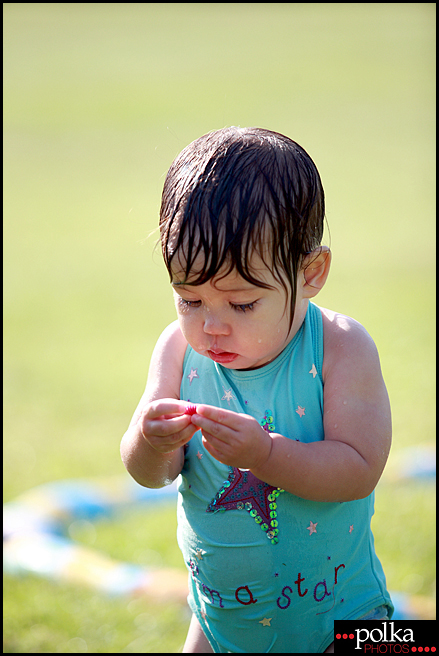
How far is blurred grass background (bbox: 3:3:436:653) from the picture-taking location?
4129 millimetres

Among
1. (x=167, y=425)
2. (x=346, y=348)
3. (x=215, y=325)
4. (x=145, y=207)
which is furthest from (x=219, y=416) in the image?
(x=145, y=207)

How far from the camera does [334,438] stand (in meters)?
1.94

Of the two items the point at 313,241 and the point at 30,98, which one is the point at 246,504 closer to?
the point at 313,241

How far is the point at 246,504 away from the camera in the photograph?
6.64 feet

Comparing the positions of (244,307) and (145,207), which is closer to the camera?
(244,307)

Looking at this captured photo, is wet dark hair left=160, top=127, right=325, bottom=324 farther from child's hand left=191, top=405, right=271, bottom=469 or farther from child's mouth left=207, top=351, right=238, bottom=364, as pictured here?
child's hand left=191, top=405, right=271, bottom=469

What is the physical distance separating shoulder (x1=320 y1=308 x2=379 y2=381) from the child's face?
163 mm

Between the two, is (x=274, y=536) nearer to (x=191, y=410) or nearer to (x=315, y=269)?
(x=191, y=410)

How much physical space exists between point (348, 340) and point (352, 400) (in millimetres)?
188

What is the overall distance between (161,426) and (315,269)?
0.64m

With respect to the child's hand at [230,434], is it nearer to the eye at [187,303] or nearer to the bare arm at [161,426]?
the bare arm at [161,426]

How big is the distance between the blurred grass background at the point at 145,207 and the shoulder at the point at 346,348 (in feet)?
1.96

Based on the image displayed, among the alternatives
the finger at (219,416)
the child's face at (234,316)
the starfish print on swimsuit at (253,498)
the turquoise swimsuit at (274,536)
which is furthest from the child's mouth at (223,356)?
the starfish print on swimsuit at (253,498)

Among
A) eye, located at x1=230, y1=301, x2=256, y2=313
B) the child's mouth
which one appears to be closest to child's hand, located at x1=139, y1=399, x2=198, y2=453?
the child's mouth
